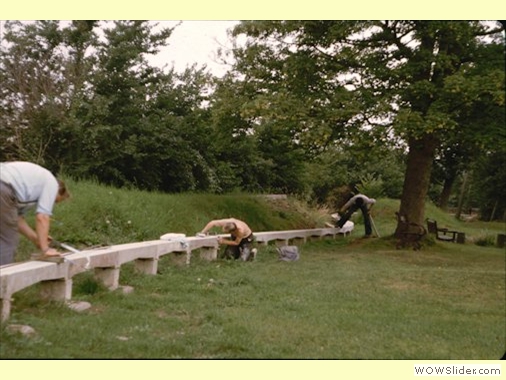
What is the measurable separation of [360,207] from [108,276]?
681cm

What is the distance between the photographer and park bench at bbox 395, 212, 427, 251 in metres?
7.93

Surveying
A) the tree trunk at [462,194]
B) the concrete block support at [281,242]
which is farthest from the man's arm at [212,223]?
the tree trunk at [462,194]

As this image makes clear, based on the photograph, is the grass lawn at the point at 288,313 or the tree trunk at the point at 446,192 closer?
the grass lawn at the point at 288,313

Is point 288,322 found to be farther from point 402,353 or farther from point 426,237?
point 426,237

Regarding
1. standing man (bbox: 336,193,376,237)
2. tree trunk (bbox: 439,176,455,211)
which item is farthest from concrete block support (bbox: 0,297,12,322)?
standing man (bbox: 336,193,376,237)

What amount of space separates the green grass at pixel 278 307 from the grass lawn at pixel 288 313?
0.01m

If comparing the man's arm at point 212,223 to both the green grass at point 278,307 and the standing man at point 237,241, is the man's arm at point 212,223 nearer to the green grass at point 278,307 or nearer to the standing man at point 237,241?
the standing man at point 237,241

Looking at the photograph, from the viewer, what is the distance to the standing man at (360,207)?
10.5 metres

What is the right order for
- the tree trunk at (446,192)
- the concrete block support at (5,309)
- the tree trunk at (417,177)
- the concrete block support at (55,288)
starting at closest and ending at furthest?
the concrete block support at (5,309) → the concrete block support at (55,288) → the tree trunk at (446,192) → the tree trunk at (417,177)

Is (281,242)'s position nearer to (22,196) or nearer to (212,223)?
(212,223)

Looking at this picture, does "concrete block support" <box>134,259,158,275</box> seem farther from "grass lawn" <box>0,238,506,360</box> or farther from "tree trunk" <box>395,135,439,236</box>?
"tree trunk" <box>395,135,439,236</box>

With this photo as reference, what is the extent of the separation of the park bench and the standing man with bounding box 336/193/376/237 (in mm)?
839

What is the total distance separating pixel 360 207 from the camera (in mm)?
12078

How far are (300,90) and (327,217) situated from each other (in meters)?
5.31
